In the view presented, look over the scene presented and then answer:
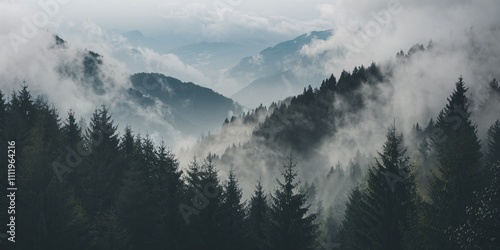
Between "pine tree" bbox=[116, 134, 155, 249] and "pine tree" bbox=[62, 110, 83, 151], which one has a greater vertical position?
"pine tree" bbox=[62, 110, 83, 151]

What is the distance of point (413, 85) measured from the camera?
7623 inches

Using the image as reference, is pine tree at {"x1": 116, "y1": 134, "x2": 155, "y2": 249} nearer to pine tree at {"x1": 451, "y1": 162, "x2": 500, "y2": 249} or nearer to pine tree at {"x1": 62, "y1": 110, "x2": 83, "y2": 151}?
pine tree at {"x1": 62, "y1": 110, "x2": 83, "y2": 151}

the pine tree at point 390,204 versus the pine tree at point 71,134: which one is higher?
the pine tree at point 71,134

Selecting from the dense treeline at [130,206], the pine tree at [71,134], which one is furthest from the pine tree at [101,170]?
the pine tree at [71,134]

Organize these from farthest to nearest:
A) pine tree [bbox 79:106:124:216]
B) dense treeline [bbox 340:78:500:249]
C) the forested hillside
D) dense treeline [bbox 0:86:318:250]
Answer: pine tree [bbox 79:106:124:216] < dense treeline [bbox 0:86:318:250] < the forested hillside < dense treeline [bbox 340:78:500:249]

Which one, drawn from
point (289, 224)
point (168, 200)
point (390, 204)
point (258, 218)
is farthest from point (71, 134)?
point (390, 204)

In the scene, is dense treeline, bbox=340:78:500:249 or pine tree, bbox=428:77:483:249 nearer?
dense treeline, bbox=340:78:500:249

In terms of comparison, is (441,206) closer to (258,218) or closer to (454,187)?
(454,187)

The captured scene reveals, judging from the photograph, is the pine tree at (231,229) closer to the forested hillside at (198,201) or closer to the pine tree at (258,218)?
the forested hillside at (198,201)

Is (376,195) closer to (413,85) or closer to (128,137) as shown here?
(128,137)

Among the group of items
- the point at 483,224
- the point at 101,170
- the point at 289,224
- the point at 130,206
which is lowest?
the point at 483,224

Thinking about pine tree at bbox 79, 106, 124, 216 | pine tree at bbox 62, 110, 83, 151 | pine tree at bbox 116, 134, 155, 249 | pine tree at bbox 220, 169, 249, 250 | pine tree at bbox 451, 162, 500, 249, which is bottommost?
pine tree at bbox 451, 162, 500, 249

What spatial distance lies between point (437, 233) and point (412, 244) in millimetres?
1477

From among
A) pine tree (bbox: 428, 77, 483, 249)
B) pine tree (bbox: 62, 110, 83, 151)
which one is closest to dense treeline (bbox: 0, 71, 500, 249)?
pine tree (bbox: 428, 77, 483, 249)
